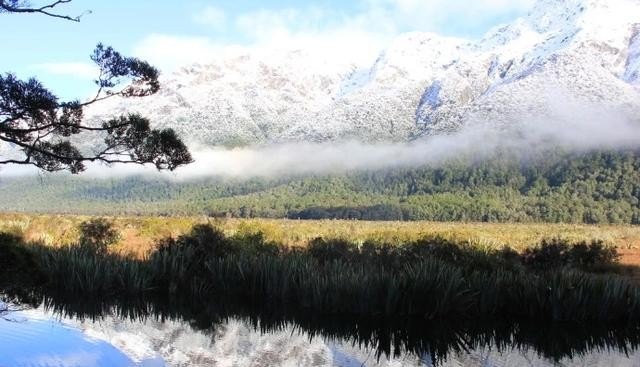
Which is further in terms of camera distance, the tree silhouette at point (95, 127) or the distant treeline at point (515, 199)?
the distant treeline at point (515, 199)

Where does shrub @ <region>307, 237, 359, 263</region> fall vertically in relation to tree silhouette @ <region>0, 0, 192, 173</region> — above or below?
below

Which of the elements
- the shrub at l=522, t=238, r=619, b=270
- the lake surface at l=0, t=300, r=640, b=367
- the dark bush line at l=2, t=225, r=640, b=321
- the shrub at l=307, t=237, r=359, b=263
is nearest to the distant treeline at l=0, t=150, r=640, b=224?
the shrub at l=522, t=238, r=619, b=270

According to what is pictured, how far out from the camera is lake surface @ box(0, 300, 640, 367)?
771 centimetres

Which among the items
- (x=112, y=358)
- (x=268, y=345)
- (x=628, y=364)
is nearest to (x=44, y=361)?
(x=112, y=358)

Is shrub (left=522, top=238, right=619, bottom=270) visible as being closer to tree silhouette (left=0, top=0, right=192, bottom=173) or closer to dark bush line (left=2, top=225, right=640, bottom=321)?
dark bush line (left=2, top=225, right=640, bottom=321)

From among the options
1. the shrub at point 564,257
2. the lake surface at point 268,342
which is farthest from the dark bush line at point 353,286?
the shrub at point 564,257

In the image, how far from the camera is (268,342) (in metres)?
8.56

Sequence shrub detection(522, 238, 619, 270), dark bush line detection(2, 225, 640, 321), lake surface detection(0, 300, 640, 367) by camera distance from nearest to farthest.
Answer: lake surface detection(0, 300, 640, 367)
dark bush line detection(2, 225, 640, 321)
shrub detection(522, 238, 619, 270)

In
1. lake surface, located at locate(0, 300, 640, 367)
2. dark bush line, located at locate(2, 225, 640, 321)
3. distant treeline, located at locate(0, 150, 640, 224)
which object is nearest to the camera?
lake surface, located at locate(0, 300, 640, 367)

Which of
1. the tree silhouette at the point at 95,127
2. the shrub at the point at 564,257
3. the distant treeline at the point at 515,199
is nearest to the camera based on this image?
the tree silhouette at the point at 95,127

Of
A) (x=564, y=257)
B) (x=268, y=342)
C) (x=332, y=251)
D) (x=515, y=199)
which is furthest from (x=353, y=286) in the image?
(x=515, y=199)

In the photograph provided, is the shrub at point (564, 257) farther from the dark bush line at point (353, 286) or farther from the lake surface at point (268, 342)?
the lake surface at point (268, 342)

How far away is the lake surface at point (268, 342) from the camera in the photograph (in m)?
7.71

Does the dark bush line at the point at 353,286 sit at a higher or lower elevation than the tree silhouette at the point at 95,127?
lower
